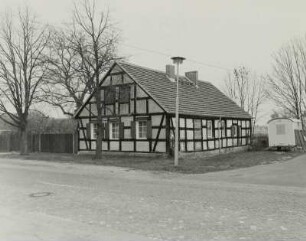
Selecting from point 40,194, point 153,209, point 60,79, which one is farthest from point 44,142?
point 153,209

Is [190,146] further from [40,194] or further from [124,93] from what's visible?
[40,194]

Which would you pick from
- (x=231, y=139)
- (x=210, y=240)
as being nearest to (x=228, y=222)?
(x=210, y=240)

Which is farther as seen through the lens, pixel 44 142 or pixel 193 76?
pixel 44 142

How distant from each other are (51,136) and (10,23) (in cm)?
982

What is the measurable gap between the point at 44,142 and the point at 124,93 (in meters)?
11.6

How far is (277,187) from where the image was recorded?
11883 millimetres

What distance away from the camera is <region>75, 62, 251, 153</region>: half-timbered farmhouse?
2477cm

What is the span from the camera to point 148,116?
25.1 meters

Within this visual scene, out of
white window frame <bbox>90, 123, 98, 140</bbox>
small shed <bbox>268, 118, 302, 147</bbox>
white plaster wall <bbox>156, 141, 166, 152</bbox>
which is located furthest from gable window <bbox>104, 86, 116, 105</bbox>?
small shed <bbox>268, 118, 302, 147</bbox>

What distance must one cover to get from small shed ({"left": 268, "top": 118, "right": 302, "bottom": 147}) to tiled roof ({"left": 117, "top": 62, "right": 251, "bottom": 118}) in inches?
123

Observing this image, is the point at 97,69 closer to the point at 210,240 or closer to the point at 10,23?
the point at 10,23

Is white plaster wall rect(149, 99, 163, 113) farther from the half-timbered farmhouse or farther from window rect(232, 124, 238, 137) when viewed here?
window rect(232, 124, 238, 137)

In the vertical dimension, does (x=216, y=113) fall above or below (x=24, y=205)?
above

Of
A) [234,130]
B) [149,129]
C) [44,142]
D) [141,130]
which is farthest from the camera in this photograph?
[44,142]
